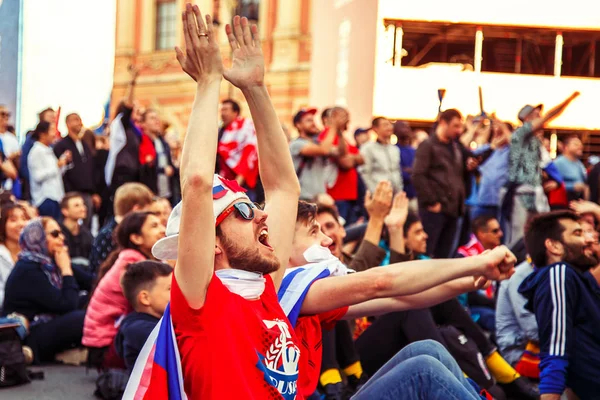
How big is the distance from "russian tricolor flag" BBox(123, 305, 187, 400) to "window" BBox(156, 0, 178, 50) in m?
33.4

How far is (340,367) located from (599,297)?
1.36m

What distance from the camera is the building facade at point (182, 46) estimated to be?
31609 mm

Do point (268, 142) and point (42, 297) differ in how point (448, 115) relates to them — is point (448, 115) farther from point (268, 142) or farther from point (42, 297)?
point (268, 142)

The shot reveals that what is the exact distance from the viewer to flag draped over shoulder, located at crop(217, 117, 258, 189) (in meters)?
10.5

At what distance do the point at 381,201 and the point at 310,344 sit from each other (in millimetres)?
1523

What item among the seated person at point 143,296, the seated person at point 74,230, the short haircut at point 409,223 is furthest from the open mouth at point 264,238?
the seated person at point 74,230

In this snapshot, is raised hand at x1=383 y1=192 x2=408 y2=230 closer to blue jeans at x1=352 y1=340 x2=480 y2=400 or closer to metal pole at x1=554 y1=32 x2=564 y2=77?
blue jeans at x1=352 y1=340 x2=480 y2=400

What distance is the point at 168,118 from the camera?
34969mm

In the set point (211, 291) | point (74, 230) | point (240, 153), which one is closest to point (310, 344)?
point (211, 291)

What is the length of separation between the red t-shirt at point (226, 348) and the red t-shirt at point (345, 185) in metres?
7.52

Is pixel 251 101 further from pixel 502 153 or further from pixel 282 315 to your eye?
pixel 502 153

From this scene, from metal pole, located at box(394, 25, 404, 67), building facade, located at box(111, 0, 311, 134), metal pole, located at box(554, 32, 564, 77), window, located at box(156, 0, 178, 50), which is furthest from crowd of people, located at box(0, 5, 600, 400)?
window, located at box(156, 0, 178, 50)

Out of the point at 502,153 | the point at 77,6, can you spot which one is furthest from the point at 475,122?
the point at 77,6

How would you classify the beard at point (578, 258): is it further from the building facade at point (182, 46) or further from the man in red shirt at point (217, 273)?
the building facade at point (182, 46)
